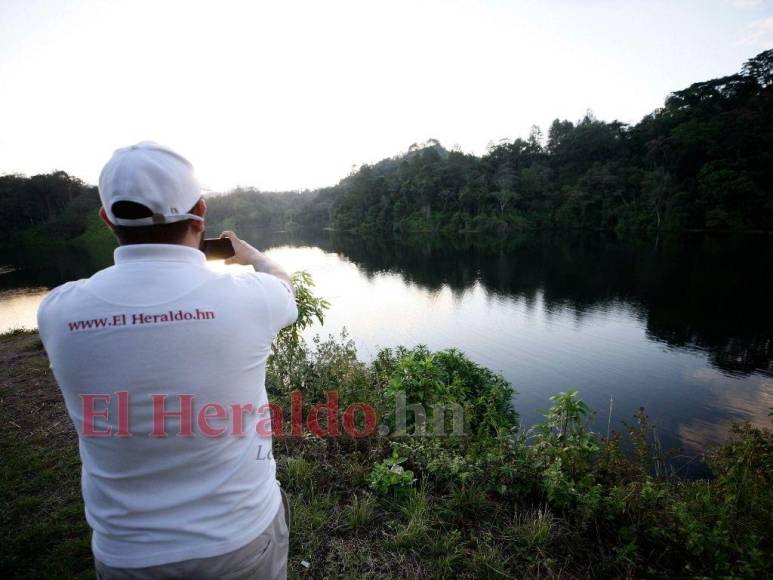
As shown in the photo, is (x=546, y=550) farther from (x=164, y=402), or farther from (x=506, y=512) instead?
(x=164, y=402)

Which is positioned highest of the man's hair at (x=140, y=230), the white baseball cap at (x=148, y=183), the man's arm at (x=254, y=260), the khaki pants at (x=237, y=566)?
the white baseball cap at (x=148, y=183)

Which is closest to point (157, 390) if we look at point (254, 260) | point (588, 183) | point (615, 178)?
point (254, 260)

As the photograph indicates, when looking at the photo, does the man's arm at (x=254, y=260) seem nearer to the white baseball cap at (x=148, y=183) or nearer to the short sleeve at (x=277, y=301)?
the short sleeve at (x=277, y=301)

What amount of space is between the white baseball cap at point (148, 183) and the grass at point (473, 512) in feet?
8.53

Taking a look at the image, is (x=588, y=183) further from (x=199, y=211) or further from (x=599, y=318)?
(x=199, y=211)

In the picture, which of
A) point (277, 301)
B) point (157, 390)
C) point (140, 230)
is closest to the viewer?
point (157, 390)

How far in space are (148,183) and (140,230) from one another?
0.13 meters

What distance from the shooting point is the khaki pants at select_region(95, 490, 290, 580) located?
1.03m

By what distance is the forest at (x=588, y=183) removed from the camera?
44.1 m

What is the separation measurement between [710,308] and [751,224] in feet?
116

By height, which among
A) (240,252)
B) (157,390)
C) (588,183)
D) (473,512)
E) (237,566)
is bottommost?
(473,512)

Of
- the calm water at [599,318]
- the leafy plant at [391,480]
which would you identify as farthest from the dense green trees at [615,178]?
the leafy plant at [391,480]

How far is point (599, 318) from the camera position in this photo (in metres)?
17.8

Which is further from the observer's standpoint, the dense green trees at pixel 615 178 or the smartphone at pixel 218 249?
the dense green trees at pixel 615 178
